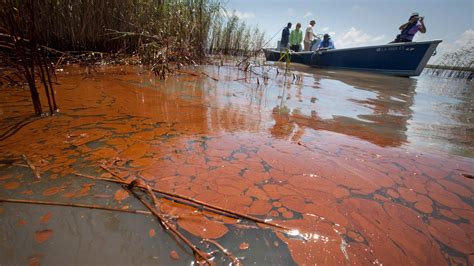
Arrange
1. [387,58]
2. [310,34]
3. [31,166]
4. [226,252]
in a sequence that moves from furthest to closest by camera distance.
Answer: [310,34] < [387,58] < [31,166] < [226,252]

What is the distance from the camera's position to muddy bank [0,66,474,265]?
67cm

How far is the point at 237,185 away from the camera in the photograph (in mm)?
966

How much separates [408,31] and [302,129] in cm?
897

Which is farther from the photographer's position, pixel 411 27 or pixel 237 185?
pixel 411 27

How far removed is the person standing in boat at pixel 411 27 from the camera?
311 inches

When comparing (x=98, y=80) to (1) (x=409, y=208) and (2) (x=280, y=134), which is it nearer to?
(2) (x=280, y=134)

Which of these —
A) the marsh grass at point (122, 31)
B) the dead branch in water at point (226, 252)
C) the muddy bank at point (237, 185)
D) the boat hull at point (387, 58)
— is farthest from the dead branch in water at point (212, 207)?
the boat hull at point (387, 58)

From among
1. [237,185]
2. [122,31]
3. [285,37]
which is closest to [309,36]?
[285,37]

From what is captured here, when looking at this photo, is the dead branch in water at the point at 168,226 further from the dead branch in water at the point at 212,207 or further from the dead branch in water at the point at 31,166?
the dead branch in water at the point at 31,166

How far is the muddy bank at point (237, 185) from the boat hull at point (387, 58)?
7.00 meters

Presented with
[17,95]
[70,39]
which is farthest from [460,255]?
[70,39]

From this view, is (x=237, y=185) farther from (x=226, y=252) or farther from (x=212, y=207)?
(x=226, y=252)

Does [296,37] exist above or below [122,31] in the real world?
above

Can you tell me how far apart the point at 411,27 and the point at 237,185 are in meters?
9.86
